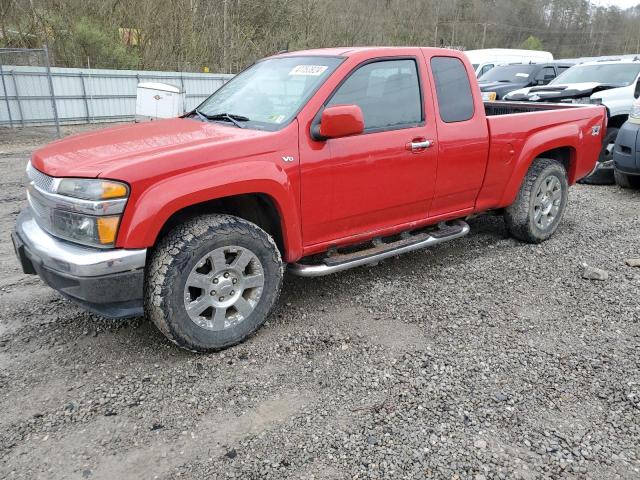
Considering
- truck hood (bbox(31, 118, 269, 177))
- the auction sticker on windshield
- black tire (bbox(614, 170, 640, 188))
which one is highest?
the auction sticker on windshield

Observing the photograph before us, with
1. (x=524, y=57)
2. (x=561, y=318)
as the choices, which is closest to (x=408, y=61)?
(x=561, y=318)

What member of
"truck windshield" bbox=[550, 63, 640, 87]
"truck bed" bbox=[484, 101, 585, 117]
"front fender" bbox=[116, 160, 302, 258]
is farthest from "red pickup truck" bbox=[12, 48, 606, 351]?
"truck windshield" bbox=[550, 63, 640, 87]

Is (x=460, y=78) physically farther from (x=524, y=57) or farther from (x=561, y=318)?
(x=524, y=57)

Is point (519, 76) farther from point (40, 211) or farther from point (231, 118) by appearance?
point (40, 211)

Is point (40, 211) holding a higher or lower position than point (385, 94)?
lower

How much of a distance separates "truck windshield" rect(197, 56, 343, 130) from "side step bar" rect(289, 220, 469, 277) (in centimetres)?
99

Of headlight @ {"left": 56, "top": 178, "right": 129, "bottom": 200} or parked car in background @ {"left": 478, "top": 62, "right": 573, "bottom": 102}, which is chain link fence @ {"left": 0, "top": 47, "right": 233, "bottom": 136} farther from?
headlight @ {"left": 56, "top": 178, "right": 129, "bottom": 200}

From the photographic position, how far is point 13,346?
10.9ft

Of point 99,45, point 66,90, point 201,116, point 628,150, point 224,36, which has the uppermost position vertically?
point 224,36

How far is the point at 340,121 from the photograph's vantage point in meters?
3.24

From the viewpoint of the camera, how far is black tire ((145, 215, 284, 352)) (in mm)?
2965

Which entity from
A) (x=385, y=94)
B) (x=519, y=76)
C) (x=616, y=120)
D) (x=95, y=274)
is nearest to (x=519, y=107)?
(x=385, y=94)

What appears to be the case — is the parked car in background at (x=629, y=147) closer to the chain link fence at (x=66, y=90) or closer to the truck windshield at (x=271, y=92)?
the truck windshield at (x=271, y=92)

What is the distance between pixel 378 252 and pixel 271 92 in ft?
4.66
